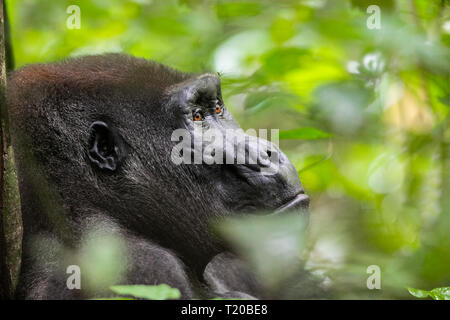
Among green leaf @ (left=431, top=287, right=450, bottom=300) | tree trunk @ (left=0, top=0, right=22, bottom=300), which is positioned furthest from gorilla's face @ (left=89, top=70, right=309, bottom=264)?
green leaf @ (left=431, top=287, right=450, bottom=300)

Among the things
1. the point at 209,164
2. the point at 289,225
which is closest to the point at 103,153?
the point at 209,164

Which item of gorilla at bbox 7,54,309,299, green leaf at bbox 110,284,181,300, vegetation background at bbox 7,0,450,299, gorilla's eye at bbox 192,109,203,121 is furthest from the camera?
vegetation background at bbox 7,0,450,299

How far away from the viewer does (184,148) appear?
3.33 metres

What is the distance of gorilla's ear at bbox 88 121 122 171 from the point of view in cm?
326

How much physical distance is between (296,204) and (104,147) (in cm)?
114

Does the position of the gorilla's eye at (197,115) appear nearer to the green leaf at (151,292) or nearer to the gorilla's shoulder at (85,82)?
the gorilla's shoulder at (85,82)

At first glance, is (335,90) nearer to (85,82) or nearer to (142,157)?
(142,157)

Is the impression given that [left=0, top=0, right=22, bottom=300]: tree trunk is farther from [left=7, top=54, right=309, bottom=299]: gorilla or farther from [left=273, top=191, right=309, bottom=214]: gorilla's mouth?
[left=273, top=191, right=309, bottom=214]: gorilla's mouth

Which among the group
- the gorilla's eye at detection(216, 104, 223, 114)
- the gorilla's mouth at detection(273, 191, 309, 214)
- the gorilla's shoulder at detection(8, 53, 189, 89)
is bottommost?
the gorilla's mouth at detection(273, 191, 309, 214)

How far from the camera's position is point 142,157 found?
334cm

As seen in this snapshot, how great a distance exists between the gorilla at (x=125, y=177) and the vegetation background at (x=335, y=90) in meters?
0.26

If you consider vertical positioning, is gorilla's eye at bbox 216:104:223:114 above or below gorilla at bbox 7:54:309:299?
above

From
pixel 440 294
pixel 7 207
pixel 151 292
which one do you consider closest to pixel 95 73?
pixel 7 207

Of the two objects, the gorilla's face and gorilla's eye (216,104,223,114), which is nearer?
the gorilla's face
